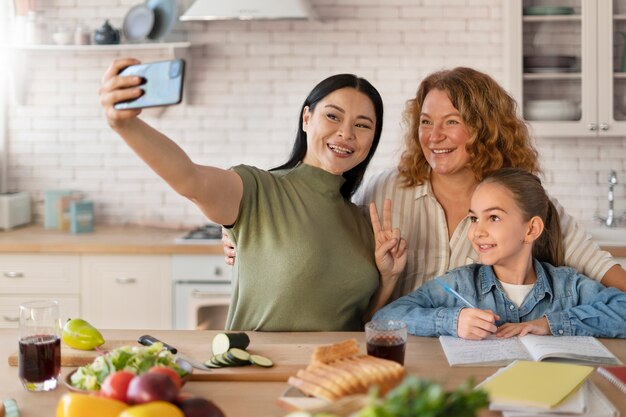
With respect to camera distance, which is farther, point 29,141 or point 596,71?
point 29,141

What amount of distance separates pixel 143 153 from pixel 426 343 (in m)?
0.95

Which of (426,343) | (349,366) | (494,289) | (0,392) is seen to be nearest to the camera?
(349,366)

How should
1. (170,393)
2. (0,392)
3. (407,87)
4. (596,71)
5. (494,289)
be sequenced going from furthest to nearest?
1. (407,87)
2. (596,71)
3. (494,289)
4. (0,392)
5. (170,393)

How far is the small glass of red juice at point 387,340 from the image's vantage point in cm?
207

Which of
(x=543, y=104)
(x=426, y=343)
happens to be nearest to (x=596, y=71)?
(x=543, y=104)

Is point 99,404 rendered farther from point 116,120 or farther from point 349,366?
point 116,120

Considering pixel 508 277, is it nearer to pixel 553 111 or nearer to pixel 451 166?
pixel 451 166

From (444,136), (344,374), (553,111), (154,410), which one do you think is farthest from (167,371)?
(553,111)

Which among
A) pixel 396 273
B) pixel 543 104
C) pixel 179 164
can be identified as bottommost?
pixel 396 273

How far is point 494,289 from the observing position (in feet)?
8.82

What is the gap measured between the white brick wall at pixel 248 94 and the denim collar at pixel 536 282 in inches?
102

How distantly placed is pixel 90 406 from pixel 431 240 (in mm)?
1670

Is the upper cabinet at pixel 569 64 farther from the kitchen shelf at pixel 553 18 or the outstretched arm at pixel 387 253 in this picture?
the outstretched arm at pixel 387 253

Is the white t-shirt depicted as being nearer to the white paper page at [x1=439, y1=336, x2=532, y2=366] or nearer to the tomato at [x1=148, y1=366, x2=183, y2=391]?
the white paper page at [x1=439, y1=336, x2=532, y2=366]
